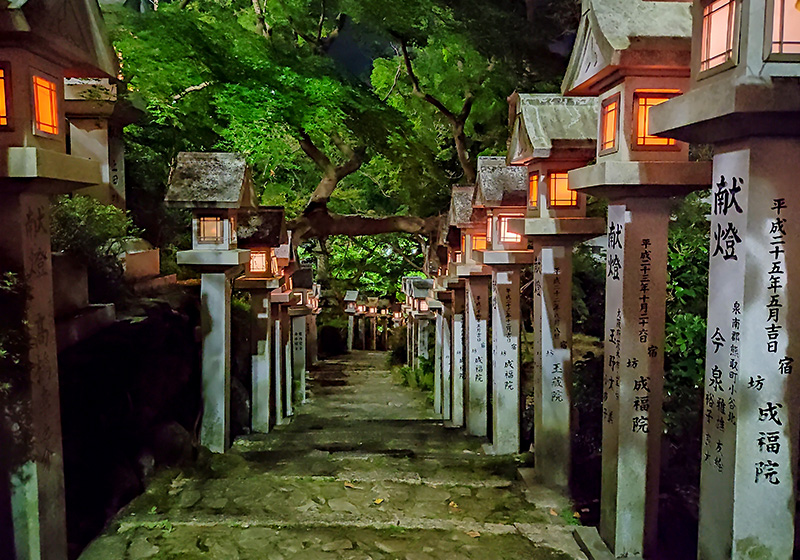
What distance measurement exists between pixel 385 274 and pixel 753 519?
33.1 meters

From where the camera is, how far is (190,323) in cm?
1336

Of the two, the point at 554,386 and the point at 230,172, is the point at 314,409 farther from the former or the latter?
the point at 554,386

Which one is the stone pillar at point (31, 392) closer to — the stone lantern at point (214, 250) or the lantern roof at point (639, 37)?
the stone lantern at point (214, 250)

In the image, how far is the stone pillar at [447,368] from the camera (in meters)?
17.4

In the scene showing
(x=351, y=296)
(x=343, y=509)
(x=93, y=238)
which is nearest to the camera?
(x=343, y=509)

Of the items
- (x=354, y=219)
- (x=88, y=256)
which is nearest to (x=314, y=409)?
(x=354, y=219)

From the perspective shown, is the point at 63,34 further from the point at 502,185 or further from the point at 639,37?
the point at 502,185

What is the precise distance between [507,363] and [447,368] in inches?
240

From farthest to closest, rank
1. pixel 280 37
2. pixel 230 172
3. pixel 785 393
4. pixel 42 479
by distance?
pixel 280 37, pixel 230 172, pixel 42 479, pixel 785 393

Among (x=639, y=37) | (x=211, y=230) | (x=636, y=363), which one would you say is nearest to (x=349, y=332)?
(x=211, y=230)

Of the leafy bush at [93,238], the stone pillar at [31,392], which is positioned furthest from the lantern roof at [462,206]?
the stone pillar at [31,392]

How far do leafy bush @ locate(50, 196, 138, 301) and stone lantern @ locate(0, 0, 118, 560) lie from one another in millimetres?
3909

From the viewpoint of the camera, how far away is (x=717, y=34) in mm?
4504

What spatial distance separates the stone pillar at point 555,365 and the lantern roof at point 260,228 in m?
6.73
